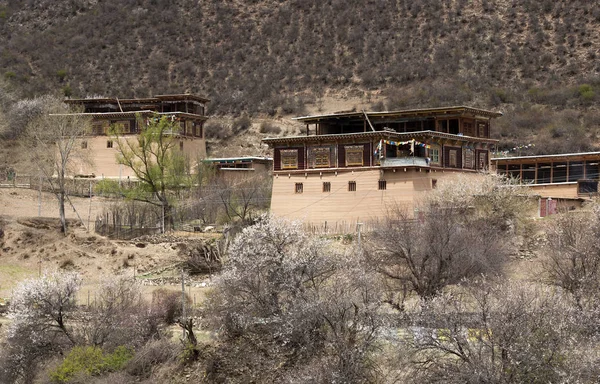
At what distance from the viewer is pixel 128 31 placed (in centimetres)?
10981

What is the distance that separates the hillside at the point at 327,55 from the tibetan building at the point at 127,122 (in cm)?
1739

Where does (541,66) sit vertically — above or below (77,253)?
above

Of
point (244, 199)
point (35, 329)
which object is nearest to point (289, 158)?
point (244, 199)

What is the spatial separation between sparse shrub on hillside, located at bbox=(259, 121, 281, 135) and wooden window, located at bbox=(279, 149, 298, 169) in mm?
29662

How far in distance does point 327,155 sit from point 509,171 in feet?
49.1

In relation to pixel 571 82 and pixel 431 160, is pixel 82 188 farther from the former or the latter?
pixel 571 82

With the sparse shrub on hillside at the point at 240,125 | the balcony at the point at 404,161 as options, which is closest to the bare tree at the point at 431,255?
the balcony at the point at 404,161

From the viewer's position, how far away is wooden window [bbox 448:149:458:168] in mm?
55000

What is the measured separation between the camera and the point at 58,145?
5788 centimetres

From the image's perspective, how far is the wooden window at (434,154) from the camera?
175 feet

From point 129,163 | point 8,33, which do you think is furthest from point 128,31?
point 129,163

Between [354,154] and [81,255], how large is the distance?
1653 centimetres

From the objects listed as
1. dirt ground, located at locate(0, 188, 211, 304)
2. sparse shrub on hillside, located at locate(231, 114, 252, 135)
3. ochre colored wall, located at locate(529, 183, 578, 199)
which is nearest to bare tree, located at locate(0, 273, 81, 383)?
dirt ground, located at locate(0, 188, 211, 304)

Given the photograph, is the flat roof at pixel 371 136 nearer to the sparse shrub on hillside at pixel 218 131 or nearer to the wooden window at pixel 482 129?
the wooden window at pixel 482 129
